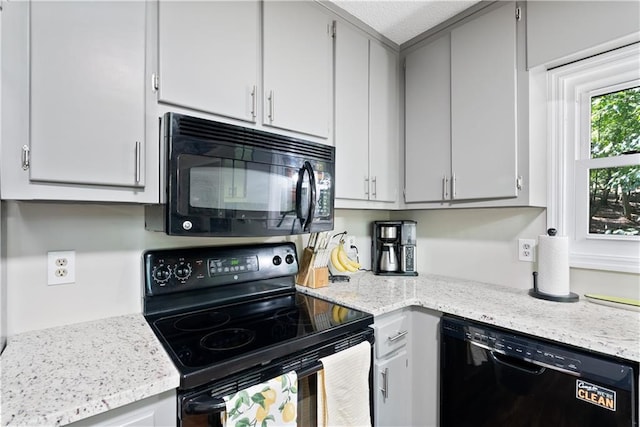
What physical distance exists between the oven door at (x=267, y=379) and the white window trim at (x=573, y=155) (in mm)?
1127

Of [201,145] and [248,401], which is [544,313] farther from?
[201,145]

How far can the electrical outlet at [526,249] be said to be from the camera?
158cm

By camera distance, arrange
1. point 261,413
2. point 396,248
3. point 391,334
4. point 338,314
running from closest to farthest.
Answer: point 261,413
point 338,314
point 391,334
point 396,248

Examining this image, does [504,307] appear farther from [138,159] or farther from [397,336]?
[138,159]

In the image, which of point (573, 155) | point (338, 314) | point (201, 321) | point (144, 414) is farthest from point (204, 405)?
point (573, 155)

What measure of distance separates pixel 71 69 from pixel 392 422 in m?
1.79

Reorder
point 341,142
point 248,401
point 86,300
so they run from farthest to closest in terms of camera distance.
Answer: point 341,142
point 86,300
point 248,401

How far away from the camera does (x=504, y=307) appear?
1283mm

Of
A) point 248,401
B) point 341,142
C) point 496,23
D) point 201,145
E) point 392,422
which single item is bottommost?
point 392,422

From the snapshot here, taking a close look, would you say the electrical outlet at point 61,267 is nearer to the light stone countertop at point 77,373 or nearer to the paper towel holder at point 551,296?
the light stone countertop at point 77,373

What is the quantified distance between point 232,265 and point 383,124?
119cm

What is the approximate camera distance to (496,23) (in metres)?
1.49

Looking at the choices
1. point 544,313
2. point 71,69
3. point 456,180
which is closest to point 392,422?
point 544,313

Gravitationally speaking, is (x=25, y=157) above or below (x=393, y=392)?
above
